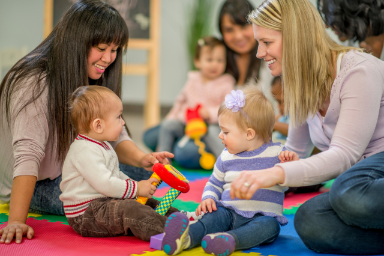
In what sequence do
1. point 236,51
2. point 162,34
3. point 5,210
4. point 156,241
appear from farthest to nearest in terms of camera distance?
point 162,34 → point 236,51 → point 5,210 → point 156,241

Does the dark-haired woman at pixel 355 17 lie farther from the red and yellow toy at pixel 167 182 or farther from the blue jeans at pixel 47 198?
the blue jeans at pixel 47 198

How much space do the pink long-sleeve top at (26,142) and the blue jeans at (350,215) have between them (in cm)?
73

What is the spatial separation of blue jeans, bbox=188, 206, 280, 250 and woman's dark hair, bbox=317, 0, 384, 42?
88 centimetres

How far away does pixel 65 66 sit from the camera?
47.4 inches

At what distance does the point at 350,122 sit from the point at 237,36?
4.94ft

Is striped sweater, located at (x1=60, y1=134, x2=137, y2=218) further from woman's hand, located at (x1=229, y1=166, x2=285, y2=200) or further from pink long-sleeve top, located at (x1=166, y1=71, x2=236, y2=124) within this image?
pink long-sleeve top, located at (x1=166, y1=71, x2=236, y2=124)

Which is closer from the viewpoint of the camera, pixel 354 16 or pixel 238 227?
pixel 238 227

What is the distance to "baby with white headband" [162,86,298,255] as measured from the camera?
3.38 ft

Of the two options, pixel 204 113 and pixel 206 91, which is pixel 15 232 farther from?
pixel 206 91

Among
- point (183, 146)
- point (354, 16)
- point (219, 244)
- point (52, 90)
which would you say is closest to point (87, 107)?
point (52, 90)

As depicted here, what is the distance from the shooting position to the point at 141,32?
10.5 ft

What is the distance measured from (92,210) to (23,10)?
3.39 metres

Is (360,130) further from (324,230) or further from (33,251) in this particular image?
(33,251)

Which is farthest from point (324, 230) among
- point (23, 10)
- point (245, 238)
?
point (23, 10)
